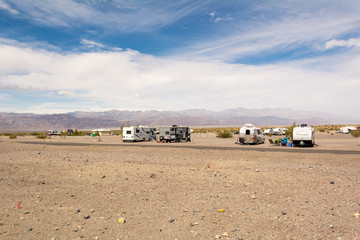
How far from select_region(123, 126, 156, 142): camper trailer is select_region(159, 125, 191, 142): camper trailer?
12.8 feet

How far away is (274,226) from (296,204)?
1.85 metres

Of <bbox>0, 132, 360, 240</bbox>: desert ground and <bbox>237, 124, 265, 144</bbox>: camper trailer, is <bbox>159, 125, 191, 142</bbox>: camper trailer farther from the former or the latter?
<bbox>0, 132, 360, 240</bbox>: desert ground

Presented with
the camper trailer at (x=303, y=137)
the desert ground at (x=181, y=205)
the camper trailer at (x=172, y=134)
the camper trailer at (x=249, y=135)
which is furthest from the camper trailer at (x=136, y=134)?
the desert ground at (x=181, y=205)

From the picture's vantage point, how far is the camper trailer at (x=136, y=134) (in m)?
38.0

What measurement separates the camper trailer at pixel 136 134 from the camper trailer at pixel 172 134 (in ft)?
12.8

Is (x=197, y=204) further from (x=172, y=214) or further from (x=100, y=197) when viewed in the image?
(x=100, y=197)

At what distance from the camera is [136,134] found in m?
38.3

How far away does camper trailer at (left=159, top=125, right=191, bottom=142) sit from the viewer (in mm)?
36125

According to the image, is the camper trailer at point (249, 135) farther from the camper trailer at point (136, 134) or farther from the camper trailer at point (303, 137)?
the camper trailer at point (136, 134)

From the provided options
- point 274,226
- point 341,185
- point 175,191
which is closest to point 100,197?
point 175,191

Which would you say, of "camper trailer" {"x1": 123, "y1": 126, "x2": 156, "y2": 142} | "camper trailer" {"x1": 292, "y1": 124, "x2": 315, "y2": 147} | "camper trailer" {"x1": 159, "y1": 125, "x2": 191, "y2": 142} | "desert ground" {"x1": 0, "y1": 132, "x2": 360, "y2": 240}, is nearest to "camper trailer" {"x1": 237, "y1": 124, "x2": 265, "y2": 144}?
"camper trailer" {"x1": 292, "y1": 124, "x2": 315, "y2": 147}

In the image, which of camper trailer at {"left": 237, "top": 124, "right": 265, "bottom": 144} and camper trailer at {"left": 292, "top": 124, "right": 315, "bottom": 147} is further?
camper trailer at {"left": 237, "top": 124, "right": 265, "bottom": 144}

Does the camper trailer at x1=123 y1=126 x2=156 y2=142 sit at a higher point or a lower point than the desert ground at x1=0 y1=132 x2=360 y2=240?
higher

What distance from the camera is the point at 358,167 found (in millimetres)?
13852
